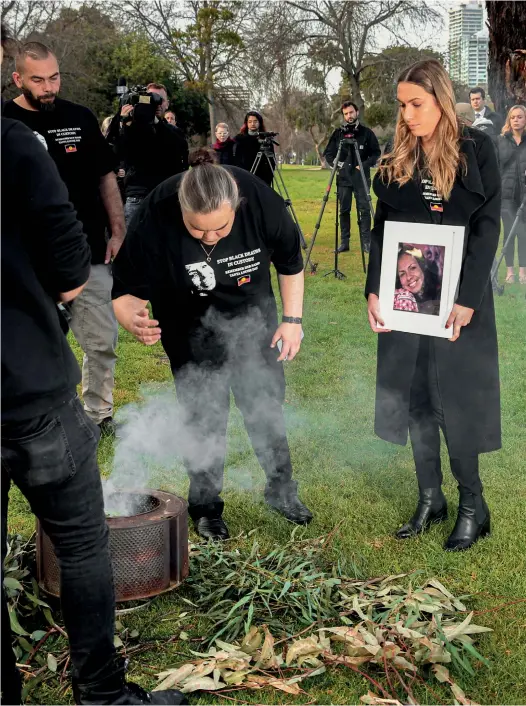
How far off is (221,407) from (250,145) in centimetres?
788

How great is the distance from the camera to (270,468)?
3918 mm

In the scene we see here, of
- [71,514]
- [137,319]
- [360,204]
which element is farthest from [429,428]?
[360,204]

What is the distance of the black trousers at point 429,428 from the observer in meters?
3.55

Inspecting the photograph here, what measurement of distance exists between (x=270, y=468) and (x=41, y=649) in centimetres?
143

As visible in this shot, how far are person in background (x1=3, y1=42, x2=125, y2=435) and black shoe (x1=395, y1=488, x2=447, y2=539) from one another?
2085 millimetres

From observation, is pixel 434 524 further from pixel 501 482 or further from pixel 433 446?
pixel 501 482

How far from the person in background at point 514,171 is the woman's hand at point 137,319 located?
21.7 feet

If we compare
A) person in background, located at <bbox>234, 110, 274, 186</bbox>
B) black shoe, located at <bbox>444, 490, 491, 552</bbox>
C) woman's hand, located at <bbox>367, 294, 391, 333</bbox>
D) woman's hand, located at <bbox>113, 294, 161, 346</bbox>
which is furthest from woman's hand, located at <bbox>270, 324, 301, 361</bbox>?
person in background, located at <bbox>234, 110, 274, 186</bbox>

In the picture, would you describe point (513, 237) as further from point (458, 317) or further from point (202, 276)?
point (202, 276)

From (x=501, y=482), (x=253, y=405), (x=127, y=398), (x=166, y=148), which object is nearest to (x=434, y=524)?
(x=501, y=482)

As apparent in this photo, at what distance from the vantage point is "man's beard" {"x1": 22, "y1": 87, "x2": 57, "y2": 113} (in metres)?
4.43

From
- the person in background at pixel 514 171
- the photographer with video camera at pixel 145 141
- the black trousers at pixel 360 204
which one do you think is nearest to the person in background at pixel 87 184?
the photographer with video camera at pixel 145 141

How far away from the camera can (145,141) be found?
25.8ft

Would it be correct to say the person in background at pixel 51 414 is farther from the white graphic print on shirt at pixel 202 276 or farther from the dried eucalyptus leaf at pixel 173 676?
the white graphic print on shirt at pixel 202 276
